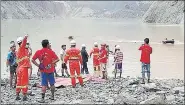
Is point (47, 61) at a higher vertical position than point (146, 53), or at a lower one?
lower

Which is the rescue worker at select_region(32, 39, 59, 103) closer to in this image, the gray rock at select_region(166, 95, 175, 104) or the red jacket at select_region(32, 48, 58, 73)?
the red jacket at select_region(32, 48, 58, 73)

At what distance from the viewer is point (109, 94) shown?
12.5 meters

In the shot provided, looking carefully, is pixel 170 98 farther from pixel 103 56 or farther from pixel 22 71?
pixel 103 56

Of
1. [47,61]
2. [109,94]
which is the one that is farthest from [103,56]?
[47,61]

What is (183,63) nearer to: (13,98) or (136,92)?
(136,92)

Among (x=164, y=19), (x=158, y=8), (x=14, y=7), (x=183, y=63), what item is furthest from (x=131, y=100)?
(x=14, y=7)

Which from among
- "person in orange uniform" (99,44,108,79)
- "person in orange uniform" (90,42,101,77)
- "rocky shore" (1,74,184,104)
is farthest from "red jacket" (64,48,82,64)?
"person in orange uniform" (90,42,101,77)

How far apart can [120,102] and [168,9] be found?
409 ft

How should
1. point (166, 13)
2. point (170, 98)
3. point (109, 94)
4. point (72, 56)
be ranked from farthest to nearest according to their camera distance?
point (166, 13)
point (72, 56)
point (109, 94)
point (170, 98)

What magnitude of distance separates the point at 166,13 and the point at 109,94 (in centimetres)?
12249

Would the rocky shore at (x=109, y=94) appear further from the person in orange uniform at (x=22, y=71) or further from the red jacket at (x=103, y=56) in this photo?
the red jacket at (x=103, y=56)

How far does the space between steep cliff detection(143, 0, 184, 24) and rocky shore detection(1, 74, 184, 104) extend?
102m

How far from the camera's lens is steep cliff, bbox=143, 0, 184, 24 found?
119812 mm

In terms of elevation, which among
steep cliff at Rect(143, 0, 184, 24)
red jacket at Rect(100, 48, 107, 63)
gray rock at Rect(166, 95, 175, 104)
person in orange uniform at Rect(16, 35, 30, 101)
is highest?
steep cliff at Rect(143, 0, 184, 24)
